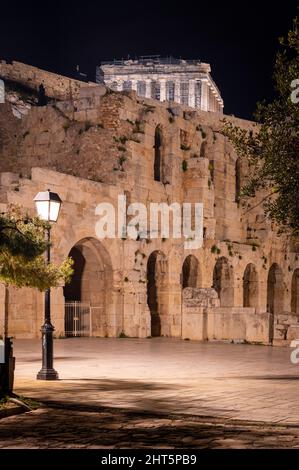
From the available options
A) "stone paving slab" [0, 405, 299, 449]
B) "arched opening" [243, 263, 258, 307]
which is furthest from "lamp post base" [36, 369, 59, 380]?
"arched opening" [243, 263, 258, 307]

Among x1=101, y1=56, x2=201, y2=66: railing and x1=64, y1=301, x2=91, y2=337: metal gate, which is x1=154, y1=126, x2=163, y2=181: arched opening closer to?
x1=64, y1=301, x2=91, y2=337: metal gate

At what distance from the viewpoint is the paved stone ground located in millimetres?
8227

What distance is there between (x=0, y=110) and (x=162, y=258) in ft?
33.9

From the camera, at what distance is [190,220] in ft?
110

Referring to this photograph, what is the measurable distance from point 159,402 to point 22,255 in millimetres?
2982

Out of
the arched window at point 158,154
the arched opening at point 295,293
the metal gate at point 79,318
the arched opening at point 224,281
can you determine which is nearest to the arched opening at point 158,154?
the arched window at point 158,154

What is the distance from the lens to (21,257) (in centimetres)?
1106

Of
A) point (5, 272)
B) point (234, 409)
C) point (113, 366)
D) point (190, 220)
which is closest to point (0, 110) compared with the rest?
point (190, 220)

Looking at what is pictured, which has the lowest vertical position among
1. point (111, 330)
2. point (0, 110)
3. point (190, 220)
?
point (111, 330)

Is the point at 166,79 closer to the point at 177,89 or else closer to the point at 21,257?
the point at 177,89

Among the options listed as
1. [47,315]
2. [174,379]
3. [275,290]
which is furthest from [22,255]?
[275,290]

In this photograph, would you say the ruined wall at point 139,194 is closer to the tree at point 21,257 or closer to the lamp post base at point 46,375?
the lamp post base at point 46,375

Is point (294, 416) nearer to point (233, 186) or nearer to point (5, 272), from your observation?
point (5, 272)

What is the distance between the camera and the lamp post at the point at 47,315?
13.3 meters
